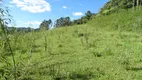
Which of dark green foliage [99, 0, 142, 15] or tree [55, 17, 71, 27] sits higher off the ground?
dark green foliage [99, 0, 142, 15]

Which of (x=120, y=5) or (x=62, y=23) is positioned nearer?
(x=120, y=5)

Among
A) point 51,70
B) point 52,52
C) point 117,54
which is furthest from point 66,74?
point 52,52

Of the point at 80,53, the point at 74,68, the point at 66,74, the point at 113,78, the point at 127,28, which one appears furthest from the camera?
the point at 127,28

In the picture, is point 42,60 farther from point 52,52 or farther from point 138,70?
point 138,70

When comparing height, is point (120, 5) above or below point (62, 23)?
above

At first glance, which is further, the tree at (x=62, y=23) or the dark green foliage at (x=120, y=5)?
the tree at (x=62, y=23)

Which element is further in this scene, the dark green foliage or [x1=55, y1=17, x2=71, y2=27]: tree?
[x1=55, y1=17, x2=71, y2=27]: tree

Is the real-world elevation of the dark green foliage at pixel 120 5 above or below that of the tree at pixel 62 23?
above

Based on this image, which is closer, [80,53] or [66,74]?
[66,74]

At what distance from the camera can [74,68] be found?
1005 cm

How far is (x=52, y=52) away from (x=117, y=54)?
12.0ft

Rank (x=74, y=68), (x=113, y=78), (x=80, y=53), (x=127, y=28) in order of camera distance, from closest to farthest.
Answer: (x=113, y=78)
(x=74, y=68)
(x=80, y=53)
(x=127, y=28)

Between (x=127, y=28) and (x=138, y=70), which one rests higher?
(x=127, y=28)

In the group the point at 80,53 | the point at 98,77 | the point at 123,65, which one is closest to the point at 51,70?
the point at 98,77
